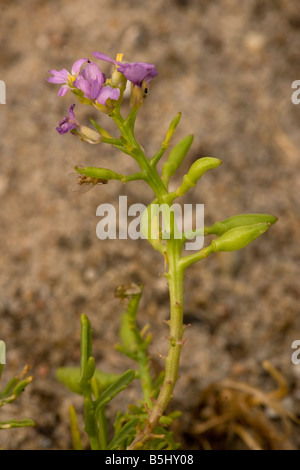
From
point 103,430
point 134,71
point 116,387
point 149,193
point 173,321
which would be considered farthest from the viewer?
point 149,193

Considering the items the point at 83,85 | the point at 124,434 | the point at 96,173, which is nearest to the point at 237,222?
the point at 96,173

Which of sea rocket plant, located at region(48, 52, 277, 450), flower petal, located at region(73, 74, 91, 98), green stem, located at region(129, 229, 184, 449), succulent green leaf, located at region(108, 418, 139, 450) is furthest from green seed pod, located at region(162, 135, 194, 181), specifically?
succulent green leaf, located at region(108, 418, 139, 450)

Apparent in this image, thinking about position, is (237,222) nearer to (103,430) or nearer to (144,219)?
(144,219)

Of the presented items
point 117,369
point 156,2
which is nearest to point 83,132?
point 117,369

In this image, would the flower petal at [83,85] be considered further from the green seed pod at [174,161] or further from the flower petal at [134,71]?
the green seed pod at [174,161]

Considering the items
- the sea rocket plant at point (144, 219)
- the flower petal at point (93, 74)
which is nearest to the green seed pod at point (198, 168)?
the sea rocket plant at point (144, 219)
